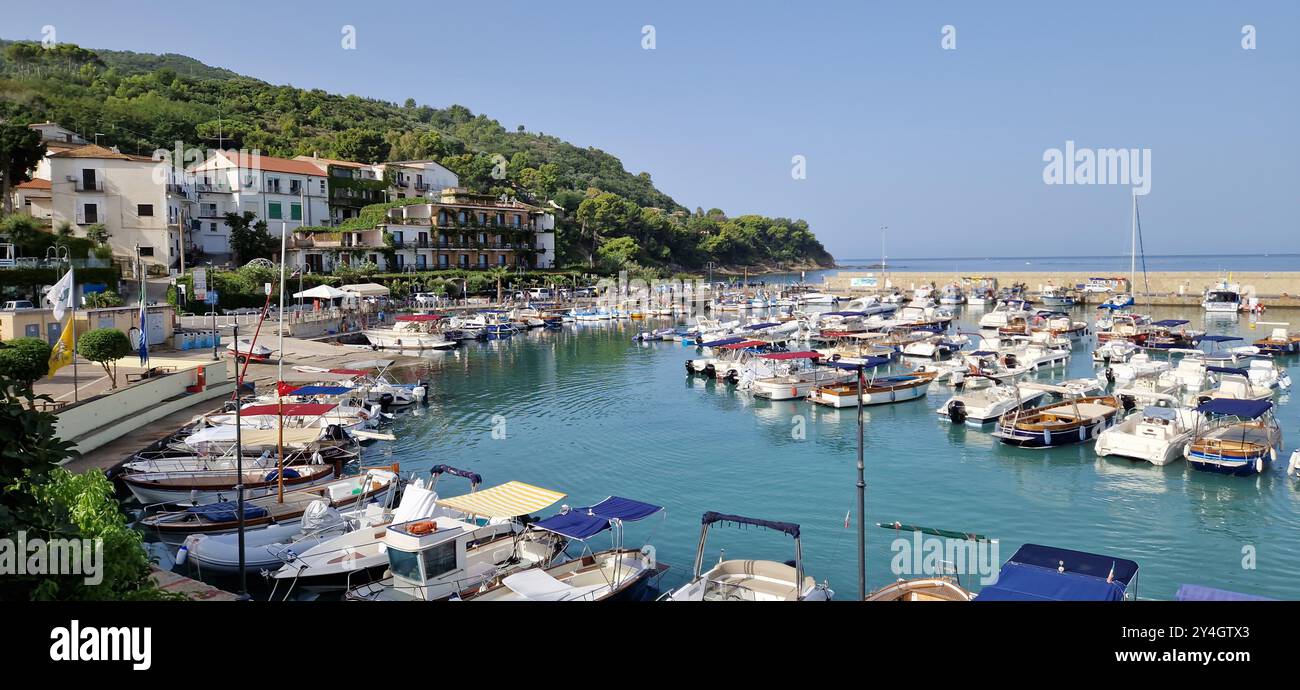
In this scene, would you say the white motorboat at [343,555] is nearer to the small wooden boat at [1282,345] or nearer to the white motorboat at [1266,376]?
the white motorboat at [1266,376]

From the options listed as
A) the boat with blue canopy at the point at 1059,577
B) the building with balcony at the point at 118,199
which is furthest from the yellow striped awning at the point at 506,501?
the building with balcony at the point at 118,199

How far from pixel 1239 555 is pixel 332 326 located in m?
49.8

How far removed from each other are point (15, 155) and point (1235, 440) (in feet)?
205

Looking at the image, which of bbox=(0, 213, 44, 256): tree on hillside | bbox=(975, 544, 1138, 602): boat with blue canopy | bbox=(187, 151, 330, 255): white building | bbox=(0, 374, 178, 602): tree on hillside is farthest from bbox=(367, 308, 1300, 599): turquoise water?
bbox=(187, 151, 330, 255): white building

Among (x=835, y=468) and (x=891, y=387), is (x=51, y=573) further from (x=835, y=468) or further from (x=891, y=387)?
(x=891, y=387)

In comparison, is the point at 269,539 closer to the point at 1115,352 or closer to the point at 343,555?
the point at 343,555

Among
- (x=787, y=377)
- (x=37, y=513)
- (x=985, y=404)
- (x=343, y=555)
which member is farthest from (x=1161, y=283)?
(x=37, y=513)

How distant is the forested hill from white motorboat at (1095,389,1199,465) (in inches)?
3081

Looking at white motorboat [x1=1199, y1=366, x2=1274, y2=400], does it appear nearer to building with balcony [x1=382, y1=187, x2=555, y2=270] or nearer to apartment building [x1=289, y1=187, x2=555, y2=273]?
apartment building [x1=289, y1=187, x2=555, y2=273]

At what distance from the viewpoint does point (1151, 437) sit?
990 inches

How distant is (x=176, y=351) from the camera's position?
39.5 m

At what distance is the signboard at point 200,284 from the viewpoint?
50644 mm
